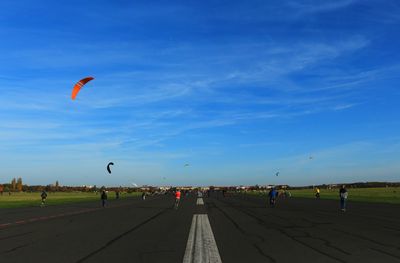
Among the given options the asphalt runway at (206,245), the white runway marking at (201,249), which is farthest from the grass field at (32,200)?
the white runway marking at (201,249)

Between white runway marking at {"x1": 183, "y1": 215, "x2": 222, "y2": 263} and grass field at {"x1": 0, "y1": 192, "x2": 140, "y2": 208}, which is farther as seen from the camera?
grass field at {"x1": 0, "y1": 192, "x2": 140, "y2": 208}

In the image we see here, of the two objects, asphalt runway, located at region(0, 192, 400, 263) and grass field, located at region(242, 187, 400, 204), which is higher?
grass field, located at region(242, 187, 400, 204)

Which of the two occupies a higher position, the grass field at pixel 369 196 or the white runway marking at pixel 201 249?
the grass field at pixel 369 196

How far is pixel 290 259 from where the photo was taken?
35.2ft

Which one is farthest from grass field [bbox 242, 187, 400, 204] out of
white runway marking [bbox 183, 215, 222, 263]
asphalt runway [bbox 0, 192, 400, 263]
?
white runway marking [bbox 183, 215, 222, 263]

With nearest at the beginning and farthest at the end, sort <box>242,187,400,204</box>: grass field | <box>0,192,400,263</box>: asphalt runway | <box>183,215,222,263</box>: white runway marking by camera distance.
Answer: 1. <box>183,215,222,263</box>: white runway marking
2. <box>0,192,400,263</box>: asphalt runway
3. <box>242,187,400,204</box>: grass field

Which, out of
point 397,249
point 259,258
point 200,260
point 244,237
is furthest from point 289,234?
point 200,260

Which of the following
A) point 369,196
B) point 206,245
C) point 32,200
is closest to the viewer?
point 206,245

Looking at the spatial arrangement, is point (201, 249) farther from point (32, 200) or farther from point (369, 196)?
point (369, 196)

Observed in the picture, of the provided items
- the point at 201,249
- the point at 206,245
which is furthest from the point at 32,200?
the point at 201,249

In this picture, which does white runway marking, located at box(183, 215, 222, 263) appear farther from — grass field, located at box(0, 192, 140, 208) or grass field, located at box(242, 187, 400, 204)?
grass field, located at box(242, 187, 400, 204)

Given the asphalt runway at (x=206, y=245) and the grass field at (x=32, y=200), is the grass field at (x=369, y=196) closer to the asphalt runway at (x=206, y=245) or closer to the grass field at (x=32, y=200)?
the asphalt runway at (x=206, y=245)

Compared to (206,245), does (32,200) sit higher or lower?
higher

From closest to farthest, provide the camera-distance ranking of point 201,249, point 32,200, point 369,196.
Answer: point 201,249, point 32,200, point 369,196
